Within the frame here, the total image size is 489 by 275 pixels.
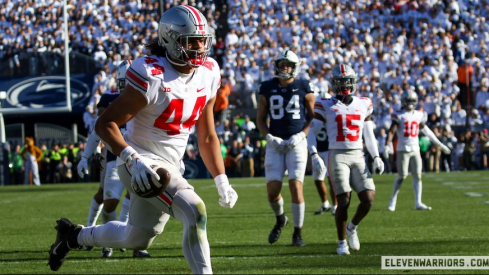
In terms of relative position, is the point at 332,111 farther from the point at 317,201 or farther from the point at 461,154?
the point at 461,154

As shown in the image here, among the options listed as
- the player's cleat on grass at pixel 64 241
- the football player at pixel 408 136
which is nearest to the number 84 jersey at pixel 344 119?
the player's cleat on grass at pixel 64 241

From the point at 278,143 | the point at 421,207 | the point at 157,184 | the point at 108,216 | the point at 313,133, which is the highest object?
the point at 157,184

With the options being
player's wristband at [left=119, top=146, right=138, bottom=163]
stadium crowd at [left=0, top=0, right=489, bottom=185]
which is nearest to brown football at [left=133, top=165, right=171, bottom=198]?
player's wristband at [left=119, top=146, right=138, bottom=163]

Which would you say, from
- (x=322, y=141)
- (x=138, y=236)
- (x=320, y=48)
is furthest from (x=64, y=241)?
(x=320, y=48)

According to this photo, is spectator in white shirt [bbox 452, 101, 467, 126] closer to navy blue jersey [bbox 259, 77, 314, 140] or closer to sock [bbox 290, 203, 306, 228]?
navy blue jersey [bbox 259, 77, 314, 140]

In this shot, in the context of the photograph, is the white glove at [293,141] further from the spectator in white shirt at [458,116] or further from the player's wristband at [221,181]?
the spectator in white shirt at [458,116]

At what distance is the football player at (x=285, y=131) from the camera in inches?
331

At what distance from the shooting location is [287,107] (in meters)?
8.73

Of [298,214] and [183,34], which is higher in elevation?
[183,34]

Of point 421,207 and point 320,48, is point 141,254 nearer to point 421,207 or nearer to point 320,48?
point 421,207

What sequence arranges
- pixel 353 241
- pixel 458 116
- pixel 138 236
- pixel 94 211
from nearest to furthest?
pixel 138 236 < pixel 353 241 < pixel 94 211 < pixel 458 116

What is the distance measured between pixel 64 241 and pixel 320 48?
64.3 ft

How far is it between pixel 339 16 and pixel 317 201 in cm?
1344

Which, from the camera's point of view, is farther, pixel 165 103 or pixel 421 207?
pixel 421 207
